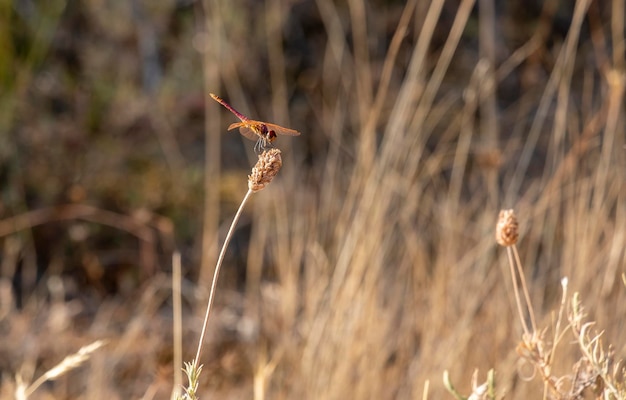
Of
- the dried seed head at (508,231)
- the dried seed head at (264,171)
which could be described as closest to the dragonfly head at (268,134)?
the dried seed head at (264,171)

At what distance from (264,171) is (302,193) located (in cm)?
273

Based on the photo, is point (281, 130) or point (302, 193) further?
point (302, 193)

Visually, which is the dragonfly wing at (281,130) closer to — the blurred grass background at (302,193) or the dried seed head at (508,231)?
the dried seed head at (508,231)

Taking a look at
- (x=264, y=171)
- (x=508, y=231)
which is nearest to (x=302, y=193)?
(x=508, y=231)

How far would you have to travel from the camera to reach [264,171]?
646 mm

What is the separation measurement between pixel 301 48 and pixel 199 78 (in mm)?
609

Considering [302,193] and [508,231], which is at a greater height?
[302,193]

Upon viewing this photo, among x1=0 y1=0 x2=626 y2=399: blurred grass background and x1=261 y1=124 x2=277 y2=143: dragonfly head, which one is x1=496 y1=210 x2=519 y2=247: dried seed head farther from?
x1=0 y1=0 x2=626 y2=399: blurred grass background

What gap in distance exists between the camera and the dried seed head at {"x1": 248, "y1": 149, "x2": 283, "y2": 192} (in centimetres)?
64

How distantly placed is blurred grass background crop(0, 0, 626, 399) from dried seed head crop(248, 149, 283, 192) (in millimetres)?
933

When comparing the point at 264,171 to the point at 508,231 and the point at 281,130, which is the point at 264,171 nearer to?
the point at 281,130

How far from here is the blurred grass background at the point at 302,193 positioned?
6.06 feet

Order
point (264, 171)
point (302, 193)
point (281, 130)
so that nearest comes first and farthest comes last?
point (264, 171) → point (281, 130) → point (302, 193)

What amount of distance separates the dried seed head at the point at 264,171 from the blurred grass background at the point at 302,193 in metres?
0.93
